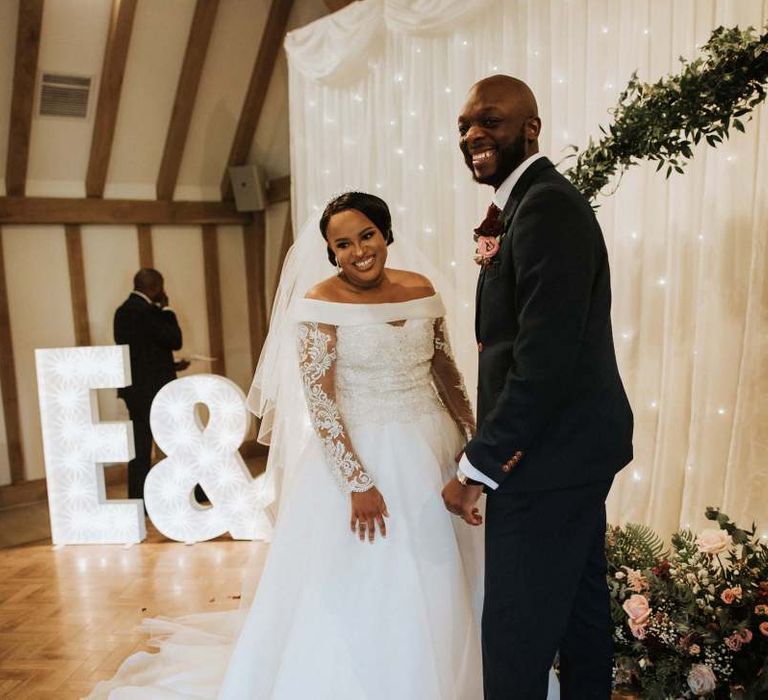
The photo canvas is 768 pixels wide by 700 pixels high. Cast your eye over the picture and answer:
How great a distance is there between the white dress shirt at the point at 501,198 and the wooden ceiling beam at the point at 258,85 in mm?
4504

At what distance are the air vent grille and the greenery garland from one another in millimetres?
4133

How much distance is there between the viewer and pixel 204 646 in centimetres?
273

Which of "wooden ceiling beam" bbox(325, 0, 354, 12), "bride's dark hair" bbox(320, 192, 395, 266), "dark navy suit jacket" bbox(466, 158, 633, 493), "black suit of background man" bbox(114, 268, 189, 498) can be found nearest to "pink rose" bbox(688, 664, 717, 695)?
"dark navy suit jacket" bbox(466, 158, 633, 493)

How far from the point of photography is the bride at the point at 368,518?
1.98 m

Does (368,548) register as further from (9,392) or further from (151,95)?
(151,95)

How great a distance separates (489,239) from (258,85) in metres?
4.80

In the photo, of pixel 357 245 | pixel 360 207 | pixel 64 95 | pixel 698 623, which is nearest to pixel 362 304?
pixel 357 245

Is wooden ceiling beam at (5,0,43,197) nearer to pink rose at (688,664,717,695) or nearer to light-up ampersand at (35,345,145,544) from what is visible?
light-up ampersand at (35,345,145,544)

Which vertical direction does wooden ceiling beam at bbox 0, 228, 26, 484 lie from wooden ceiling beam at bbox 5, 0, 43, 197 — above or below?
below

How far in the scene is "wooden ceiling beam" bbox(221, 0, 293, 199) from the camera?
549 centimetres

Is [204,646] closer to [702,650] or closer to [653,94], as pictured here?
[702,650]

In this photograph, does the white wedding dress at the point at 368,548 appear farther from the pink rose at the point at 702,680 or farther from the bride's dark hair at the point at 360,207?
the pink rose at the point at 702,680

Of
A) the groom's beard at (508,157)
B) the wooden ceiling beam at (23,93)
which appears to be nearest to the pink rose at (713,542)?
the groom's beard at (508,157)

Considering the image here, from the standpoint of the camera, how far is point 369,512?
1976 millimetres
